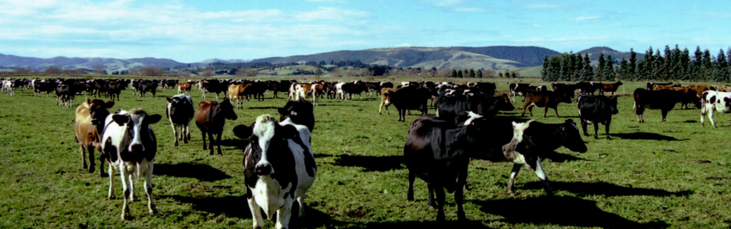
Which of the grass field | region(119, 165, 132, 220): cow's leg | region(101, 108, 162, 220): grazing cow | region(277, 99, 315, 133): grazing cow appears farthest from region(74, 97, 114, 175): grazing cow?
region(277, 99, 315, 133): grazing cow

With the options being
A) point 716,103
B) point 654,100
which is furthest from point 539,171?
point 654,100

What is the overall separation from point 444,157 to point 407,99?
1826cm

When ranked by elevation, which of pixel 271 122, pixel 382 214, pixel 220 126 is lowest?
pixel 382 214

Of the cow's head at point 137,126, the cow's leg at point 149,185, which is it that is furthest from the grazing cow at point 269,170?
the cow's leg at point 149,185

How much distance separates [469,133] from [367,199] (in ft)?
9.86

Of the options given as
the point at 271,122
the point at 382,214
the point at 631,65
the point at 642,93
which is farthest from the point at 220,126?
the point at 631,65

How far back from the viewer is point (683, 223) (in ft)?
25.5

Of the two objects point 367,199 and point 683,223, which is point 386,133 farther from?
point 683,223

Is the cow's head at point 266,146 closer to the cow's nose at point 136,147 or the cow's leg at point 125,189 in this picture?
the cow's nose at point 136,147

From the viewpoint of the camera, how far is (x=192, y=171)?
11.7m

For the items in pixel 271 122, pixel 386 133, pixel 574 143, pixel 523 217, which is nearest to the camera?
pixel 271 122

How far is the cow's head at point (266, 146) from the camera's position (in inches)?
221

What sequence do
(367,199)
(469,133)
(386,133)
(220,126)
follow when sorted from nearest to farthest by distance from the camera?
(469,133) < (367,199) < (220,126) < (386,133)

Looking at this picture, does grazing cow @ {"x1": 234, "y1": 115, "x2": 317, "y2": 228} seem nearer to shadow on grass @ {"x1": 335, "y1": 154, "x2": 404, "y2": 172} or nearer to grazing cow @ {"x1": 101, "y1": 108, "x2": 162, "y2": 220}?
grazing cow @ {"x1": 101, "y1": 108, "x2": 162, "y2": 220}
